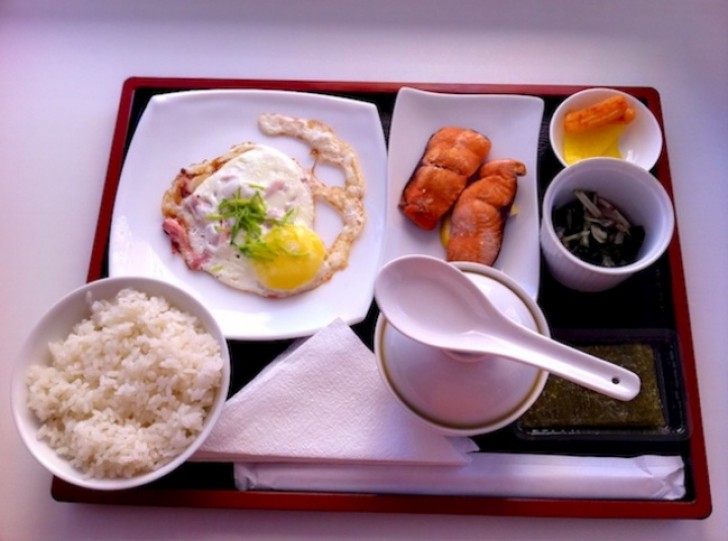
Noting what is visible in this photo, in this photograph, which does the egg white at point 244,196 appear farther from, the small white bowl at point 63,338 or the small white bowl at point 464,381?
the small white bowl at point 464,381

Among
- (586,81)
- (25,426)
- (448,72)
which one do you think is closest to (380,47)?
(448,72)

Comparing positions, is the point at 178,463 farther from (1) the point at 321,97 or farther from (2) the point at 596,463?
(1) the point at 321,97

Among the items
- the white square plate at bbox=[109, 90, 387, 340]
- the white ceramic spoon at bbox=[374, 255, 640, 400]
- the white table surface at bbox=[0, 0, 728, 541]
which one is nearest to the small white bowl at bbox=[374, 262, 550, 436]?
the white ceramic spoon at bbox=[374, 255, 640, 400]

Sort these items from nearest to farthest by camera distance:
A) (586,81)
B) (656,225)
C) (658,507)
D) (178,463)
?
(178,463), (658,507), (656,225), (586,81)

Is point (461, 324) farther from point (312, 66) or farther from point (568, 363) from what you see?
point (312, 66)

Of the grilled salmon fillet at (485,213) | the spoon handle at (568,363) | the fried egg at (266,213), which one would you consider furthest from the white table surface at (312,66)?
the spoon handle at (568,363)

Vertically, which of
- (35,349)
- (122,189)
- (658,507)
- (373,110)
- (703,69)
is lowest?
(658,507)

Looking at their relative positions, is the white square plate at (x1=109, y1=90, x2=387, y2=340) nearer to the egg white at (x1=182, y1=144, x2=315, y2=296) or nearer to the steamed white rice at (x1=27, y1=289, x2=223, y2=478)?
the egg white at (x1=182, y1=144, x2=315, y2=296)
